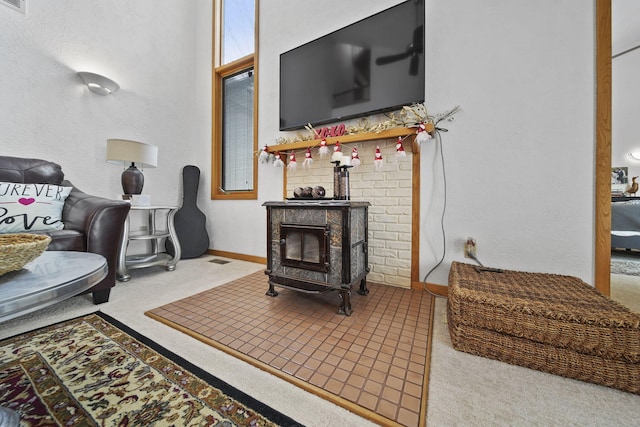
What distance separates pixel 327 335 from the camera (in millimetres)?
1221

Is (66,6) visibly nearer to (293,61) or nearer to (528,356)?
(293,61)

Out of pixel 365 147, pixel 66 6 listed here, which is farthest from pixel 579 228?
pixel 66 6

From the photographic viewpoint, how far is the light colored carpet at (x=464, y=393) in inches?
29.3

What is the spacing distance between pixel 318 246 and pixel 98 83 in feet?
9.27

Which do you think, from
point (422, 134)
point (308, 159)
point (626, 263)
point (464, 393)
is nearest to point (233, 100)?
point (308, 159)

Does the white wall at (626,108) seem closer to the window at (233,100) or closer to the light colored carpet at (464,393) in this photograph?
the light colored carpet at (464,393)

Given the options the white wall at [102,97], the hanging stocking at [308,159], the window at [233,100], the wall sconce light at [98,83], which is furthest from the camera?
the window at [233,100]

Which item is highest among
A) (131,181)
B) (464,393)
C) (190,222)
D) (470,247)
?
(131,181)

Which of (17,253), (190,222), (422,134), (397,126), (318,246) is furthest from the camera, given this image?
(190,222)

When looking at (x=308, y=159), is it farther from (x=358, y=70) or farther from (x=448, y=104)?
(x=448, y=104)

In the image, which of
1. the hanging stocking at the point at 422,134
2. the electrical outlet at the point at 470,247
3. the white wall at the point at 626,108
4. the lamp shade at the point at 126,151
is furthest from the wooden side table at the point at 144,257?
the white wall at the point at 626,108

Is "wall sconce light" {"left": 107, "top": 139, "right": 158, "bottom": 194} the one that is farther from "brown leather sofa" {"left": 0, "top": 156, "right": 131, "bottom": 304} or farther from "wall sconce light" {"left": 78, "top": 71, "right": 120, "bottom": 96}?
"wall sconce light" {"left": 78, "top": 71, "right": 120, "bottom": 96}

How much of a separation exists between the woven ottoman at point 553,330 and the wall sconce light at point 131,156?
9.27 ft

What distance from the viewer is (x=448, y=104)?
69.5 inches
